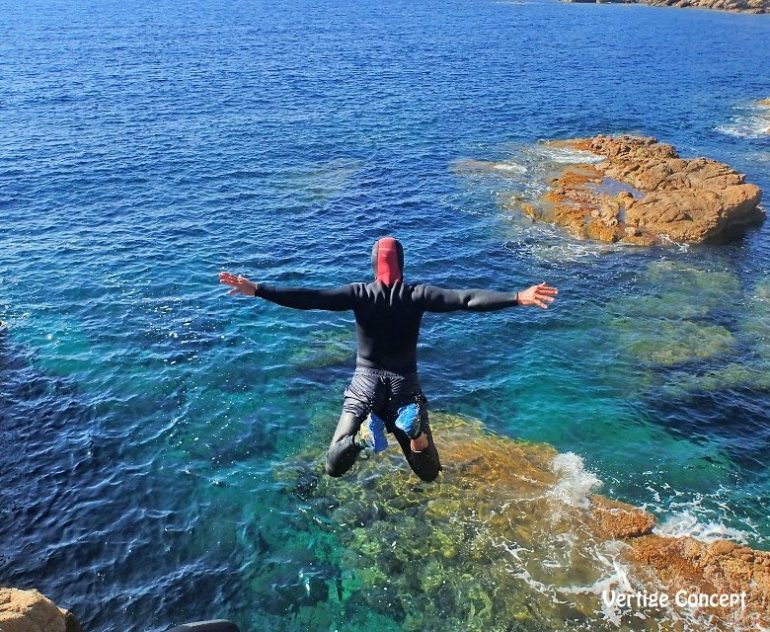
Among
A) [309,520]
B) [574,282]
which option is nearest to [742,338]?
[574,282]

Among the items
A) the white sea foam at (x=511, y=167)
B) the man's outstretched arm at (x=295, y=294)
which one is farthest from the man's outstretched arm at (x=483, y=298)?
the white sea foam at (x=511, y=167)

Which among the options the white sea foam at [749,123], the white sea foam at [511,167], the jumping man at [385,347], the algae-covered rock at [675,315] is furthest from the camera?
the white sea foam at [749,123]

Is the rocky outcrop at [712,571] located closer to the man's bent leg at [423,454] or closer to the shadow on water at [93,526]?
the man's bent leg at [423,454]

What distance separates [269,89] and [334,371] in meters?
56.6

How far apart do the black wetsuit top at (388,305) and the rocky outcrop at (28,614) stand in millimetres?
9319

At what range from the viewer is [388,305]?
35.3ft

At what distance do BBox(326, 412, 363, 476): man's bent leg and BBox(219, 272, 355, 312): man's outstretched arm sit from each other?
6.49 feet

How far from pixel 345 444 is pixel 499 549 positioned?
33.0ft

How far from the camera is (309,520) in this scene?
20297 mm

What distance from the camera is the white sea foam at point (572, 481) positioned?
2079 centimetres

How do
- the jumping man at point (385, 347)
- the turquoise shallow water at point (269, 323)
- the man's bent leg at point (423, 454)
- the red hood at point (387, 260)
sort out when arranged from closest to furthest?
the jumping man at point (385, 347) < the red hood at point (387, 260) < the man's bent leg at point (423, 454) < the turquoise shallow water at point (269, 323)

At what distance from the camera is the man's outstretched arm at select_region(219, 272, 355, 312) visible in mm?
9930

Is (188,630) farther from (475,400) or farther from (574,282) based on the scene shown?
(574,282)

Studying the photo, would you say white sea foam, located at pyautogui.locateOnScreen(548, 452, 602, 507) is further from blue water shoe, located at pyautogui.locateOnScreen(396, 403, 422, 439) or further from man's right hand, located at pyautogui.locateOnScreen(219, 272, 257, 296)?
man's right hand, located at pyautogui.locateOnScreen(219, 272, 257, 296)
